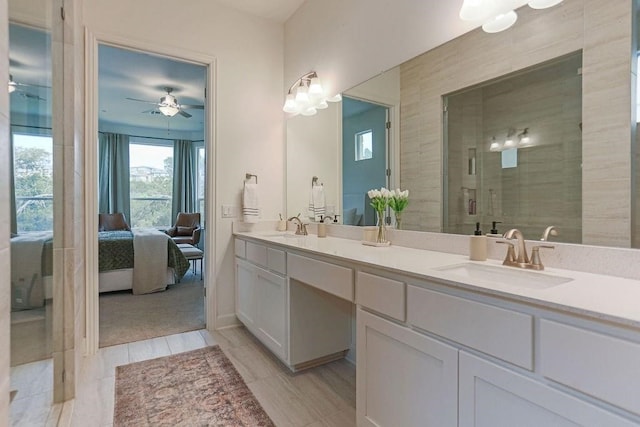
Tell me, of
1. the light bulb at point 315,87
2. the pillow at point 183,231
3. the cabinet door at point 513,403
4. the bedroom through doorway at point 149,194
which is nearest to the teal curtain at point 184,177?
the bedroom through doorway at point 149,194

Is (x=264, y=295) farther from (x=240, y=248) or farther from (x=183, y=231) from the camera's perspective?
(x=183, y=231)

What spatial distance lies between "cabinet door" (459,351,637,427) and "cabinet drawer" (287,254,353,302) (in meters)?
0.61

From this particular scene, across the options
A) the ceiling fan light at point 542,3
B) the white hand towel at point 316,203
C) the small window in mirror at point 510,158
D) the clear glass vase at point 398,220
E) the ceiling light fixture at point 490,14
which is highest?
the ceiling light fixture at point 490,14

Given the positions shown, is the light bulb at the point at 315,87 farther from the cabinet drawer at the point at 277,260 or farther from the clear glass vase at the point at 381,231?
the cabinet drawer at the point at 277,260

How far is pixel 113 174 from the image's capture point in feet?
22.1

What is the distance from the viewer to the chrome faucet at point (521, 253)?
49.3 inches

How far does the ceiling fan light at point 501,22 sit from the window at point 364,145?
0.93 m

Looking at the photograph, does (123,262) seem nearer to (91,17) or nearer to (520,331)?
(91,17)

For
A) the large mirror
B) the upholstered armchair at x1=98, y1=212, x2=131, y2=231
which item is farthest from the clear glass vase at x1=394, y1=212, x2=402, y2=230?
the upholstered armchair at x1=98, y1=212, x2=131, y2=231

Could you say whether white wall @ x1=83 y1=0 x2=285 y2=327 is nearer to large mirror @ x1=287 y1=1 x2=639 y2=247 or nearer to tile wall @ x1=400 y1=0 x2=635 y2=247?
large mirror @ x1=287 y1=1 x2=639 y2=247

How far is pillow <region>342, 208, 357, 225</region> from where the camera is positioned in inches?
96.1

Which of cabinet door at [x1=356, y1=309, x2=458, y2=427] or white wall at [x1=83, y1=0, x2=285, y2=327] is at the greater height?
white wall at [x1=83, y1=0, x2=285, y2=327]

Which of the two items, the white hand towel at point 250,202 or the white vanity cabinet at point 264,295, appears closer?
the white vanity cabinet at point 264,295

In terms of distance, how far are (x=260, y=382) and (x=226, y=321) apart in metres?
1.07
